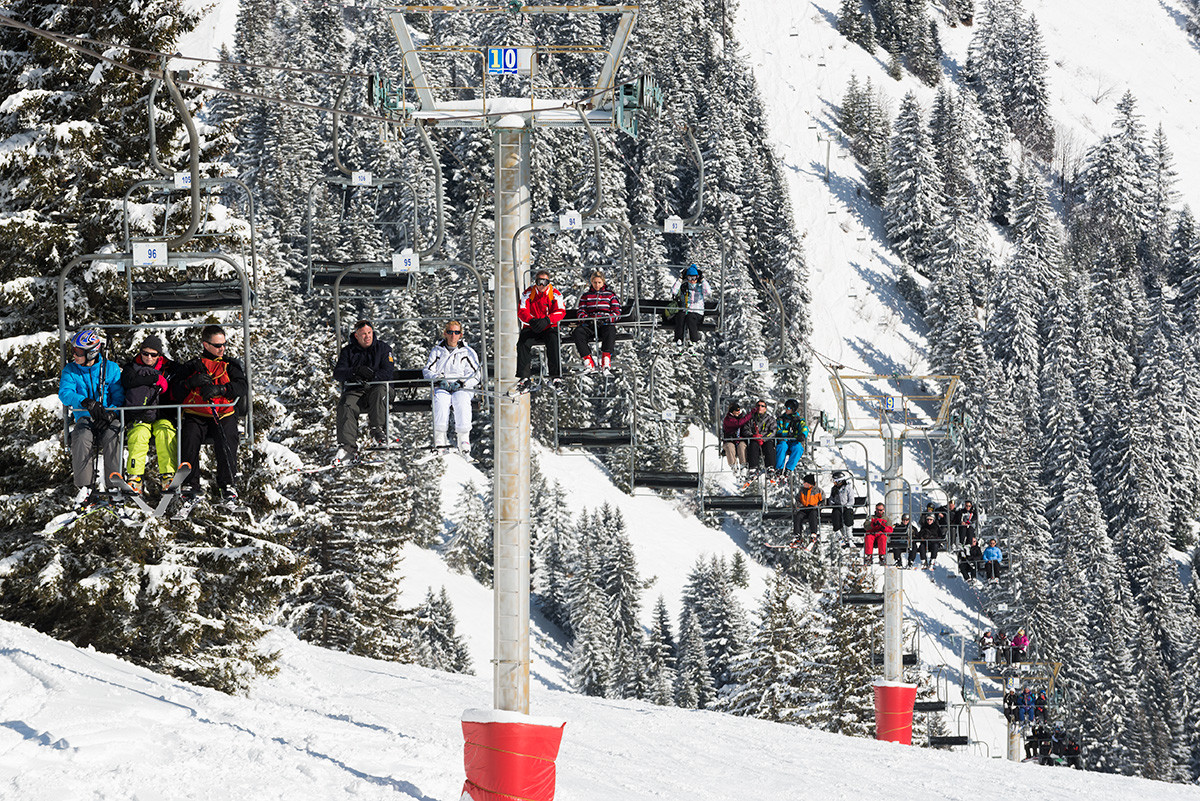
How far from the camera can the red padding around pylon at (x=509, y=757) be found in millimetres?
13617

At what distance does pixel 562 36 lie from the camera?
11225cm

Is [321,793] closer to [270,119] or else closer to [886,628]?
[886,628]

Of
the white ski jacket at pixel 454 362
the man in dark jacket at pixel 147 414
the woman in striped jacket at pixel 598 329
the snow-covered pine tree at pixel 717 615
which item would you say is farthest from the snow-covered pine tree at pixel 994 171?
the man in dark jacket at pixel 147 414

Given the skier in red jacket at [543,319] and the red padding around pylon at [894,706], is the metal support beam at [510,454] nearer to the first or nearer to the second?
the skier in red jacket at [543,319]

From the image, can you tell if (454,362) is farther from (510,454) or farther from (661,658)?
(661,658)

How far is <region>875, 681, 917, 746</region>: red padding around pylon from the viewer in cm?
3102

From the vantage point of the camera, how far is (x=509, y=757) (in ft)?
44.7

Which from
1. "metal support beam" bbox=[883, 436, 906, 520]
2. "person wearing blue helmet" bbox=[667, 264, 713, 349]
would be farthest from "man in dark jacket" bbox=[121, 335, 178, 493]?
"metal support beam" bbox=[883, 436, 906, 520]

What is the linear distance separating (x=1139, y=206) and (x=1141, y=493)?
5673cm

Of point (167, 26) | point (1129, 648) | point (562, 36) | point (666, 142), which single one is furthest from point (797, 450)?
point (562, 36)

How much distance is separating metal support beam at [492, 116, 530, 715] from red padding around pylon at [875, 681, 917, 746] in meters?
18.6

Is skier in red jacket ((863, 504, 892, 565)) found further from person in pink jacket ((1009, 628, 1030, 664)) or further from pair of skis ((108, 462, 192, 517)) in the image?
pair of skis ((108, 462, 192, 517))

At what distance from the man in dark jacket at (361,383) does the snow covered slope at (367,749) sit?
11.1 feet

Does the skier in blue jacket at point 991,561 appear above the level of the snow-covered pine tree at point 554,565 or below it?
above
